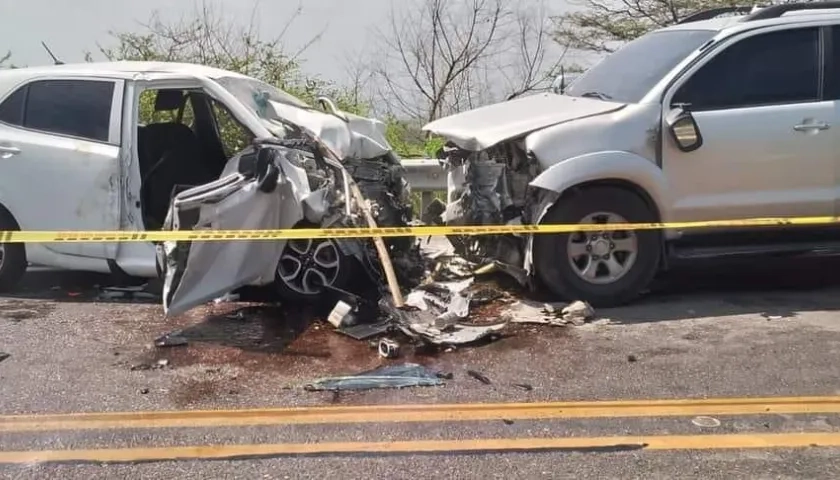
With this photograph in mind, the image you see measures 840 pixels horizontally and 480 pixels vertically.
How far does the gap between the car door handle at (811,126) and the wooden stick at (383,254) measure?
291 centimetres

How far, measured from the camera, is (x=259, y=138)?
6.38m

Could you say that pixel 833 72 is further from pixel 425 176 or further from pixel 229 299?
pixel 229 299

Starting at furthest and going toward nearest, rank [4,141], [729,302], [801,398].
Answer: [4,141] < [729,302] < [801,398]

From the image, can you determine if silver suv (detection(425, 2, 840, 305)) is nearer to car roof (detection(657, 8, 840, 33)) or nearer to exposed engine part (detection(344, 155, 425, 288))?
car roof (detection(657, 8, 840, 33))

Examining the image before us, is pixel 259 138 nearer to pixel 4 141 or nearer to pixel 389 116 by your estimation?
pixel 4 141

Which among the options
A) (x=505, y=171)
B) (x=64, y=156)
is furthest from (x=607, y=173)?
(x=64, y=156)

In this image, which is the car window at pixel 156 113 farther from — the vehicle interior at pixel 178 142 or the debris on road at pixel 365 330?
the debris on road at pixel 365 330

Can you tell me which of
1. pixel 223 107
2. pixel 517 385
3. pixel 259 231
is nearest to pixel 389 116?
pixel 223 107

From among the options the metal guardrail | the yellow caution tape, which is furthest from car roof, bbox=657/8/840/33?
the metal guardrail

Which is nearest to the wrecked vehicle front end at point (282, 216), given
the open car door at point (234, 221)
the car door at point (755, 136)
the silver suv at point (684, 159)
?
the open car door at point (234, 221)

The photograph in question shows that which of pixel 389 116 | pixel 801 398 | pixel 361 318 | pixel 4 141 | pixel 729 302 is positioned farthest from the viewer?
pixel 389 116

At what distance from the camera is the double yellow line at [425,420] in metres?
3.90

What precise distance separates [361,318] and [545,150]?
A: 1.64m

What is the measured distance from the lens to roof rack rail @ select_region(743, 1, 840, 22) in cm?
645
